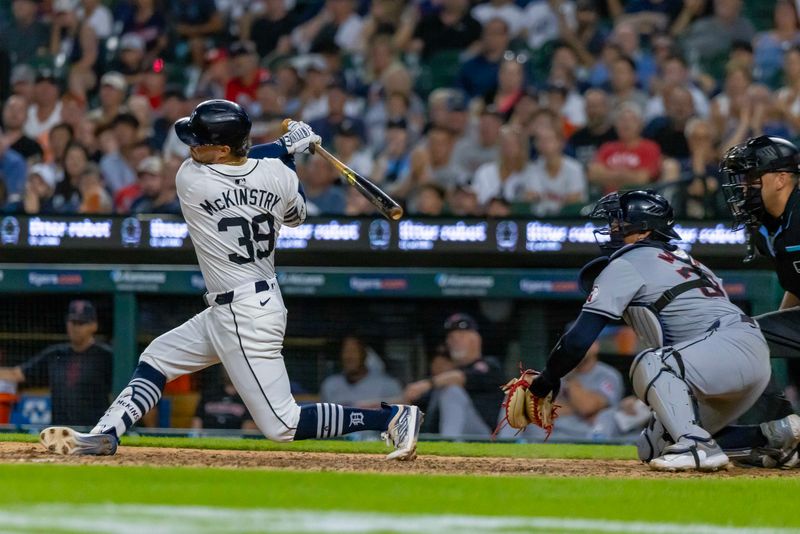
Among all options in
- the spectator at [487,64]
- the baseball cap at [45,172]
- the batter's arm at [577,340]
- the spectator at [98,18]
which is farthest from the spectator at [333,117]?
the batter's arm at [577,340]

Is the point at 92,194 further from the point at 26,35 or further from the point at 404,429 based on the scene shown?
the point at 404,429

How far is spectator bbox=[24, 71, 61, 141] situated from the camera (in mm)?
13047

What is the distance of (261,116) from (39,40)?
3.23 metres

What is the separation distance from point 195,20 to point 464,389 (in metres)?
6.45

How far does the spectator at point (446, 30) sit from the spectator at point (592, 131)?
6.86 ft

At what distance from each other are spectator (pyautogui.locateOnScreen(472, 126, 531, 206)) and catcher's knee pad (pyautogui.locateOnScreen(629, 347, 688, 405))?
4757 mm

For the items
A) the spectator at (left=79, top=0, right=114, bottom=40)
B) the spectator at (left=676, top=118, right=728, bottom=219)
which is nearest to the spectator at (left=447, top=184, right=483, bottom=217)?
the spectator at (left=676, top=118, right=728, bottom=219)

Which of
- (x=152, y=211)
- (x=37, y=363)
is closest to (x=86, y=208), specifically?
(x=152, y=211)

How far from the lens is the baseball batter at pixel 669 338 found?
6.13 m

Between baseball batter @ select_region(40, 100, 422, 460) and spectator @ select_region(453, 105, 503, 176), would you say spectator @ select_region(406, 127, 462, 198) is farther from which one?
baseball batter @ select_region(40, 100, 422, 460)

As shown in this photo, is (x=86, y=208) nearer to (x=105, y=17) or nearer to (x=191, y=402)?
(x=191, y=402)

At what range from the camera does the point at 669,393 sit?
241 inches

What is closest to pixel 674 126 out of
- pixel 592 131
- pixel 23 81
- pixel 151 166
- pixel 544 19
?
pixel 592 131

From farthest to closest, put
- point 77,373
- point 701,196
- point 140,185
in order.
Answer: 1. point 140,185
2. point 701,196
3. point 77,373
